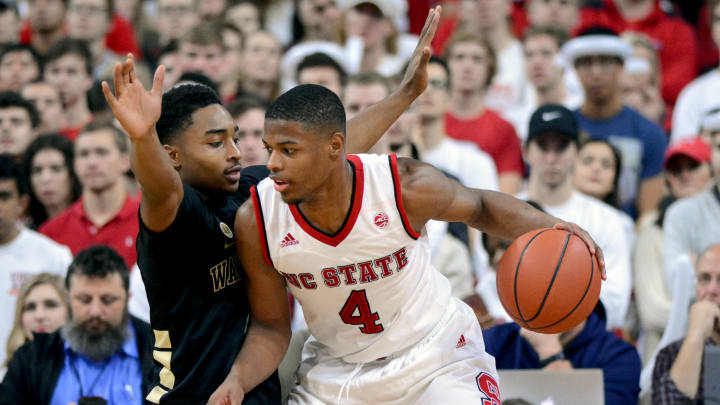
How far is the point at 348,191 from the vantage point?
436 centimetres

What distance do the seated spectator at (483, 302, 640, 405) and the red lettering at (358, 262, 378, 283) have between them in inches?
73.3

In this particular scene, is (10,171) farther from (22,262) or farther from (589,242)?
(589,242)

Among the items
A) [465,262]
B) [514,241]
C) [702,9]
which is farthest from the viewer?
[702,9]

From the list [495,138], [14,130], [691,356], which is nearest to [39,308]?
[14,130]

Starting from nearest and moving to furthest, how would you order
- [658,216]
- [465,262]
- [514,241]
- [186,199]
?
[186,199], [514,241], [465,262], [658,216]

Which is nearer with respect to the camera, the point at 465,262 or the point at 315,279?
the point at 315,279

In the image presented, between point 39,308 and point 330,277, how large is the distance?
9.72ft

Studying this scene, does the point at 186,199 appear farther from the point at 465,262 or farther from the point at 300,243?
the point at 465,262

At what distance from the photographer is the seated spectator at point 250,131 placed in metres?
7.69

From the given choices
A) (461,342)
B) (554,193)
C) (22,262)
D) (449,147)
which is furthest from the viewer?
(449,147)

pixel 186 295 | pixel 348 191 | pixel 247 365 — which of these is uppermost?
pixel 348 191

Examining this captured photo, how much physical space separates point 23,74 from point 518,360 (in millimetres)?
5766

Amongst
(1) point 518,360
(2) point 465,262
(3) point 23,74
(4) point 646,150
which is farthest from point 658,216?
(3) point 23,74

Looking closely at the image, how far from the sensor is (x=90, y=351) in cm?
603
